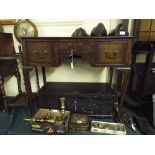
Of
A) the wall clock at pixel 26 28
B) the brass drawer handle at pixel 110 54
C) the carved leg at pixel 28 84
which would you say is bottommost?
the carved leg at pixel 28 84

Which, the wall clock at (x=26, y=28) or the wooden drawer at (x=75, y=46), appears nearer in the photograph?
the wooden drawer at (x=75, y=46)

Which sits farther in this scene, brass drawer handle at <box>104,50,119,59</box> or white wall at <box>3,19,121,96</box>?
white wall at <box>3,19,121,96</box>

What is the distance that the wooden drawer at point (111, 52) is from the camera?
112 cm

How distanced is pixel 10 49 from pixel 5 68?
0.23 meters

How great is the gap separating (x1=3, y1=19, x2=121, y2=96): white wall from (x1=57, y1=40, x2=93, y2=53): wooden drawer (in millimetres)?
558

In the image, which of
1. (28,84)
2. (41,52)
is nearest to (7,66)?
(28,84)

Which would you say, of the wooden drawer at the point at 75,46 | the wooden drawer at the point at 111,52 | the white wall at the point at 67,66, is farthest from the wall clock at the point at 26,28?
the wooden drawer at the point at 111,52

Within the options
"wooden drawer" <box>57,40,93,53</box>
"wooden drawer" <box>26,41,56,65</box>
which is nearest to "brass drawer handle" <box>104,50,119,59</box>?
"wooden drawer" <box>57,40,93,53</box>

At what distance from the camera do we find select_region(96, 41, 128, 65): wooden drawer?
44.3 inches

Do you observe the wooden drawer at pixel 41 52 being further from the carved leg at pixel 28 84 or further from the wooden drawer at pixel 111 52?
the wooden drawer at pixel 111 52

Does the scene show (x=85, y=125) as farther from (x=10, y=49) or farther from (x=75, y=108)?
(x=10, y=49)

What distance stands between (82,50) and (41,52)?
0.34 m

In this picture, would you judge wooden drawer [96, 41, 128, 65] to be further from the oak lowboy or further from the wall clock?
the wall clock

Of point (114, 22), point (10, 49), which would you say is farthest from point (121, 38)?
point (10, 49)
